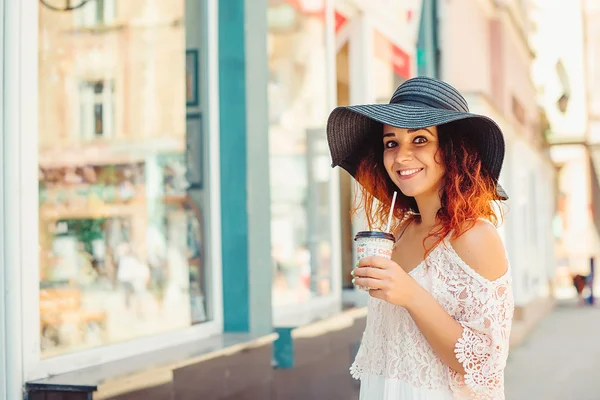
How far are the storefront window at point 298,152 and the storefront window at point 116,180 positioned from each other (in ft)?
3.72

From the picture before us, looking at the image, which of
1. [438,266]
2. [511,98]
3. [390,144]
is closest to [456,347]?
[438,266]

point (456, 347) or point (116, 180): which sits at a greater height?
point (116, 180)

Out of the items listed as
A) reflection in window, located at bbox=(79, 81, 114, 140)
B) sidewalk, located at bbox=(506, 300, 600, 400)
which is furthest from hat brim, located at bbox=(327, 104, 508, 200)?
sidewalk, located at bbox=(506, 300, 600, 400)

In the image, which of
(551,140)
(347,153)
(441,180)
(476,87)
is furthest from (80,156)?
(551,140)

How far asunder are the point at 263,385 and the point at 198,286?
65 cm

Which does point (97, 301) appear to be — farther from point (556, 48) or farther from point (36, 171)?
point (556, 48)

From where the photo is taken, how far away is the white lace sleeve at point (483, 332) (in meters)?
2.01

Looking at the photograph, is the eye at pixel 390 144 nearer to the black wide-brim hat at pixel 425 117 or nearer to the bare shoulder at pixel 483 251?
the black wide-brim hat at pixel 425 117

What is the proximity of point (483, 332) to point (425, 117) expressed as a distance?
542mm

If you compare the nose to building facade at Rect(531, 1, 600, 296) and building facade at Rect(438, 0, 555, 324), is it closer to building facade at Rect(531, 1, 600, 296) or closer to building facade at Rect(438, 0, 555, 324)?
building facade at Rect(438, 0, 555, 324)

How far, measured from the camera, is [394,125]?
6.79ft

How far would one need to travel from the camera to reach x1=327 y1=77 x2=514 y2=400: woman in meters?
2.01

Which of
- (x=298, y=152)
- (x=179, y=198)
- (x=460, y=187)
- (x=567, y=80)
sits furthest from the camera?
(x=567, y=80)

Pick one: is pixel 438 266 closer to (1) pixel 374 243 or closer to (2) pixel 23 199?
(1) pixel 374 243
